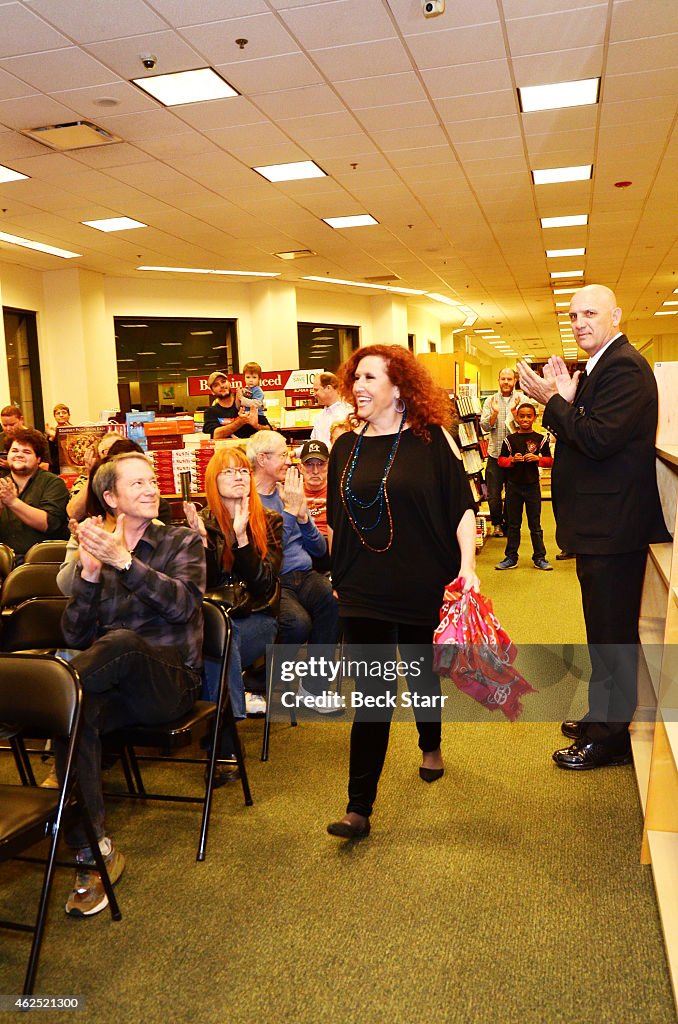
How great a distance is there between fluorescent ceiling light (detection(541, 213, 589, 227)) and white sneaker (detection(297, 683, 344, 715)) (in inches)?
304

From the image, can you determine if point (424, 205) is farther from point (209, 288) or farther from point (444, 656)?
point (444, 656)

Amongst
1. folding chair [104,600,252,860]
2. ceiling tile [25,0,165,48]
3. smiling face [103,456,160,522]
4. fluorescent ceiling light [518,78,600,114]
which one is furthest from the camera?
fluorescent ceiling light [518,78,600,114]

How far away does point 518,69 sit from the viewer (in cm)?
562

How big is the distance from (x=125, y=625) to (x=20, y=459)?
7.62 ft

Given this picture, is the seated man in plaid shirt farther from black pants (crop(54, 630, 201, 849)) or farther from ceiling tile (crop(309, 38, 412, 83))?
ceiling tile (crop(309, 38, 412, 83))

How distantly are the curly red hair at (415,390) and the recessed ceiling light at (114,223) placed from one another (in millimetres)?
7428

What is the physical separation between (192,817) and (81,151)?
19.1 feet

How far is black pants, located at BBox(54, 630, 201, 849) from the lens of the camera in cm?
257

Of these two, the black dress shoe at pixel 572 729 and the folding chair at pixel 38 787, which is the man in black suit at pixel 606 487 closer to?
the black dress shoe at pixel 572 729

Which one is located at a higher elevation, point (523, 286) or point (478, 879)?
point (523, 286)

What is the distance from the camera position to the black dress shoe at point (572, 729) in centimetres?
364

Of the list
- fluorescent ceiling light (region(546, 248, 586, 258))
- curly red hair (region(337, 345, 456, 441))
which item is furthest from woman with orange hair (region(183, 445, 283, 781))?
fluorescent ceiling light (region(546, 248, 586, 258))

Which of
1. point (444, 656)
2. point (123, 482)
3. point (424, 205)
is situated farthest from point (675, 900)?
point (424, 205)

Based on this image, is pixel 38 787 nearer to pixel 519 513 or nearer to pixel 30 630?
pixel 30 630
